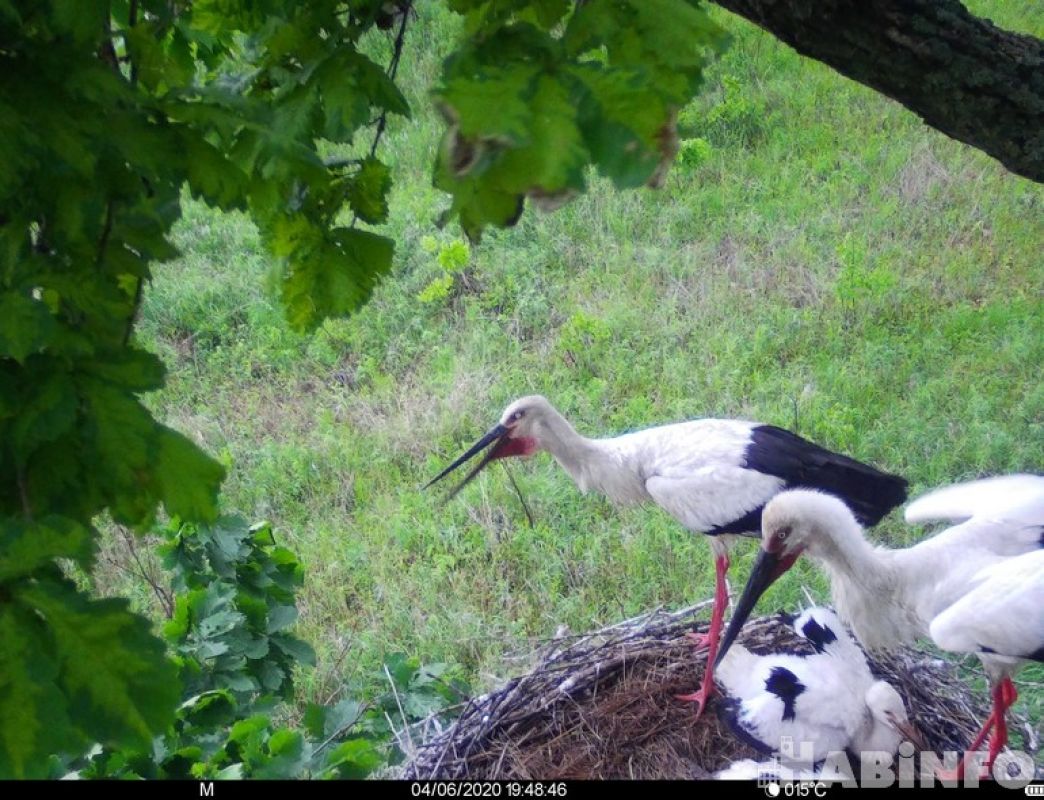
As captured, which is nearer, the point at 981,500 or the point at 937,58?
the point at 937,58

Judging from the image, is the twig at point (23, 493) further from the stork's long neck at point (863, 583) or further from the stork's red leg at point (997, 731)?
the stork's red leg at point (997, 731)

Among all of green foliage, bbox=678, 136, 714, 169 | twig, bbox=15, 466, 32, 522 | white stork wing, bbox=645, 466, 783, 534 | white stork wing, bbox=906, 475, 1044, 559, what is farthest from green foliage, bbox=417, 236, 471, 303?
twig, bbox=15, 466, 32, 522

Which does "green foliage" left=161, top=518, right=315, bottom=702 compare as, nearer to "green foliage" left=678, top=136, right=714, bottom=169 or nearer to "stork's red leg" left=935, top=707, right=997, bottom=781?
"stork's red leg" left=935, top=707, right=997, bottom=781

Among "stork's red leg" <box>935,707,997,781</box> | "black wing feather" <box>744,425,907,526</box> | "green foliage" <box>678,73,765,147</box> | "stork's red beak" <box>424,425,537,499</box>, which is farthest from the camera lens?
"green foliage" <box>678,73,765,147</box>

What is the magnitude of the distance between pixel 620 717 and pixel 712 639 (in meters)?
0.39

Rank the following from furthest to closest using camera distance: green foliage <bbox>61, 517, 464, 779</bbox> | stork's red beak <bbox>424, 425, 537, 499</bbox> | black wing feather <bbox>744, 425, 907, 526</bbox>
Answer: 1. stork's red beak <bbox>424, 425, 537, 499</bbox>
2. black wing feather <bbox>744, 425, 907, 526</bbox>
3. green foliage <bbox>61, 517, 464, 779</bbox>

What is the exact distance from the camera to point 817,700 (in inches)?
116

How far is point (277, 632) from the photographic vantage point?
9.20 ft

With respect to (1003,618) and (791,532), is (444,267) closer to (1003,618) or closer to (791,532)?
(791,532)

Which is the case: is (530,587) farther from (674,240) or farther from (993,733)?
(674,240)

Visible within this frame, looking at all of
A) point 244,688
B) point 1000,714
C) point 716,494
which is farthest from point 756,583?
point 244,688

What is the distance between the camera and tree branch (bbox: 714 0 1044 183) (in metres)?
1.76

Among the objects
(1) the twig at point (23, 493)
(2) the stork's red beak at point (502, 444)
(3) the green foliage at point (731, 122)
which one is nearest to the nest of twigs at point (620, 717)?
(2) the stork's red beak at point (502, 444)

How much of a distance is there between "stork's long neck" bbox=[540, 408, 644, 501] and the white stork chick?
67 cm
